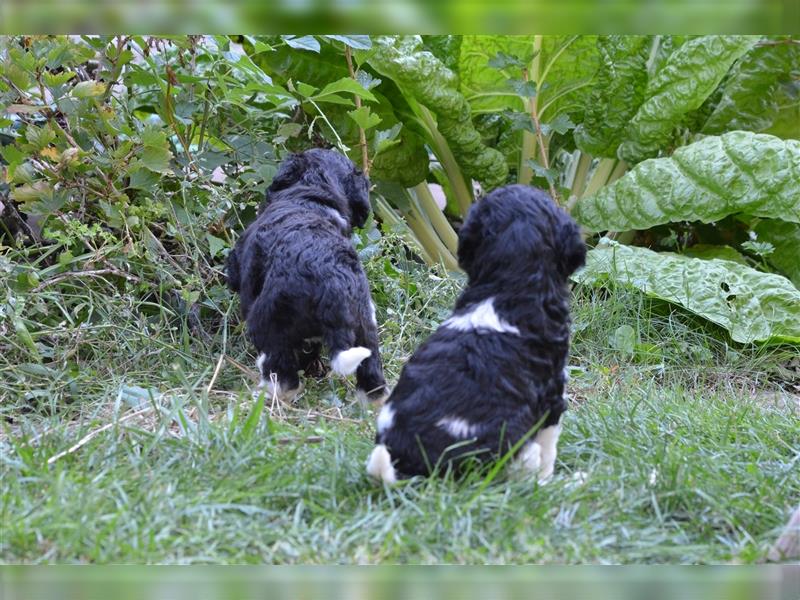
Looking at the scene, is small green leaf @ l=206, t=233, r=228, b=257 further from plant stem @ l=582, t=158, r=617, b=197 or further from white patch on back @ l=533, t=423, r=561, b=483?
plant stem @ l=582, t=158, r=617, b=197

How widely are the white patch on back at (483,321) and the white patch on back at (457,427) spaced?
0.99 feet

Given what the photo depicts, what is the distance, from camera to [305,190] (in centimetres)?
392

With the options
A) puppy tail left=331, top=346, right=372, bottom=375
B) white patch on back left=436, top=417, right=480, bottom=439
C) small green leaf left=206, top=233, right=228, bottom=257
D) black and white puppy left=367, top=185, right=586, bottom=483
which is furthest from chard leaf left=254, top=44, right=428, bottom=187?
white patch on back left=436, top=417, right=480, bottom=439

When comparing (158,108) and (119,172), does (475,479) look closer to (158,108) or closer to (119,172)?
(119,172)

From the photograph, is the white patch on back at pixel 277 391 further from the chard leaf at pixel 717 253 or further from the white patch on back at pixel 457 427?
the chard leaf at pixel 717 253

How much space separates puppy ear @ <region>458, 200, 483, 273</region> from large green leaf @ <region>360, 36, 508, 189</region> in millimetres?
2283

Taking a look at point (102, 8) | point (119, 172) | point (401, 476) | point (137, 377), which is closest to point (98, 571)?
point (401, 476)

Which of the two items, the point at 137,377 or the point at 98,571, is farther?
the point at 137,377

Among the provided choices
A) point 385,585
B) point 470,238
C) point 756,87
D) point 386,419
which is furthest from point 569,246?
point 756,87

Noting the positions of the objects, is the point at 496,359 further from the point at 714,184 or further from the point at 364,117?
the point at 714,184

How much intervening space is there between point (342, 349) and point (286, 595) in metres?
1.68

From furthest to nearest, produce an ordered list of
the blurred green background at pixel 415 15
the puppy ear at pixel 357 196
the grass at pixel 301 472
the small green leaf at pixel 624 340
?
the small green leaf at pixel 624 340 < the puppy ear at pixel 357 196 < the grass at pixel 301 472 < the blurred green background at pixel 415 15

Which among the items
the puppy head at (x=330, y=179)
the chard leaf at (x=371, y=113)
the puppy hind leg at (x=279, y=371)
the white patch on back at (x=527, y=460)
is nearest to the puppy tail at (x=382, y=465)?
the white patch on back at (x=527, y=460)

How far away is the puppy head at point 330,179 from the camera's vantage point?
3.99 m
